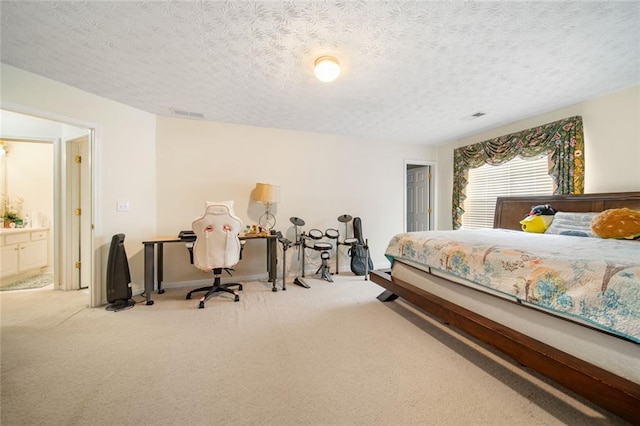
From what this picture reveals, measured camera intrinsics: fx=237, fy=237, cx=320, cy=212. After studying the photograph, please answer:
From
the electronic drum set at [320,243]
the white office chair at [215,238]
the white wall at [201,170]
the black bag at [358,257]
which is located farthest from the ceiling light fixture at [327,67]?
the black bag at [358,257]

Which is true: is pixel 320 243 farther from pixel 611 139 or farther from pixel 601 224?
pixel 611 139

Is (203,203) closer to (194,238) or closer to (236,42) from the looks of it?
(194,238)

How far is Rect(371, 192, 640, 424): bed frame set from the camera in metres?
1.09

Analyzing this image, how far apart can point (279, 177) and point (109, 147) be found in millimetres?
2211

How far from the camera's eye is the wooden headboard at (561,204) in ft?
8.51

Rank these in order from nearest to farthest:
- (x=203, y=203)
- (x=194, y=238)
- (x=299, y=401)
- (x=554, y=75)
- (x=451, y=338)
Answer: (x=299, y=401)
(x=451, y=338)
(x=554, y=75)
(x=194, y=238)
(x=203, y=203)

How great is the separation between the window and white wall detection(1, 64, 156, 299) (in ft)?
17.6

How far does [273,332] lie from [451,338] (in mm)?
1601

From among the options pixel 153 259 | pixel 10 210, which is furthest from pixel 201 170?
pixel 10 210

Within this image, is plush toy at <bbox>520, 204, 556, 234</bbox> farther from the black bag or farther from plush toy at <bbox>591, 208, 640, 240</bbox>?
the black bag

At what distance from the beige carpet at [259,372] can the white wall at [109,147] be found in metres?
0.99

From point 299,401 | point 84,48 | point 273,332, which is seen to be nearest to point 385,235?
point 273,332

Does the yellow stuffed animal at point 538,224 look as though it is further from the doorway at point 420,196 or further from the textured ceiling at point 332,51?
the doorway at point 420,196

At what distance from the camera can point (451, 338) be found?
2.10 meters
